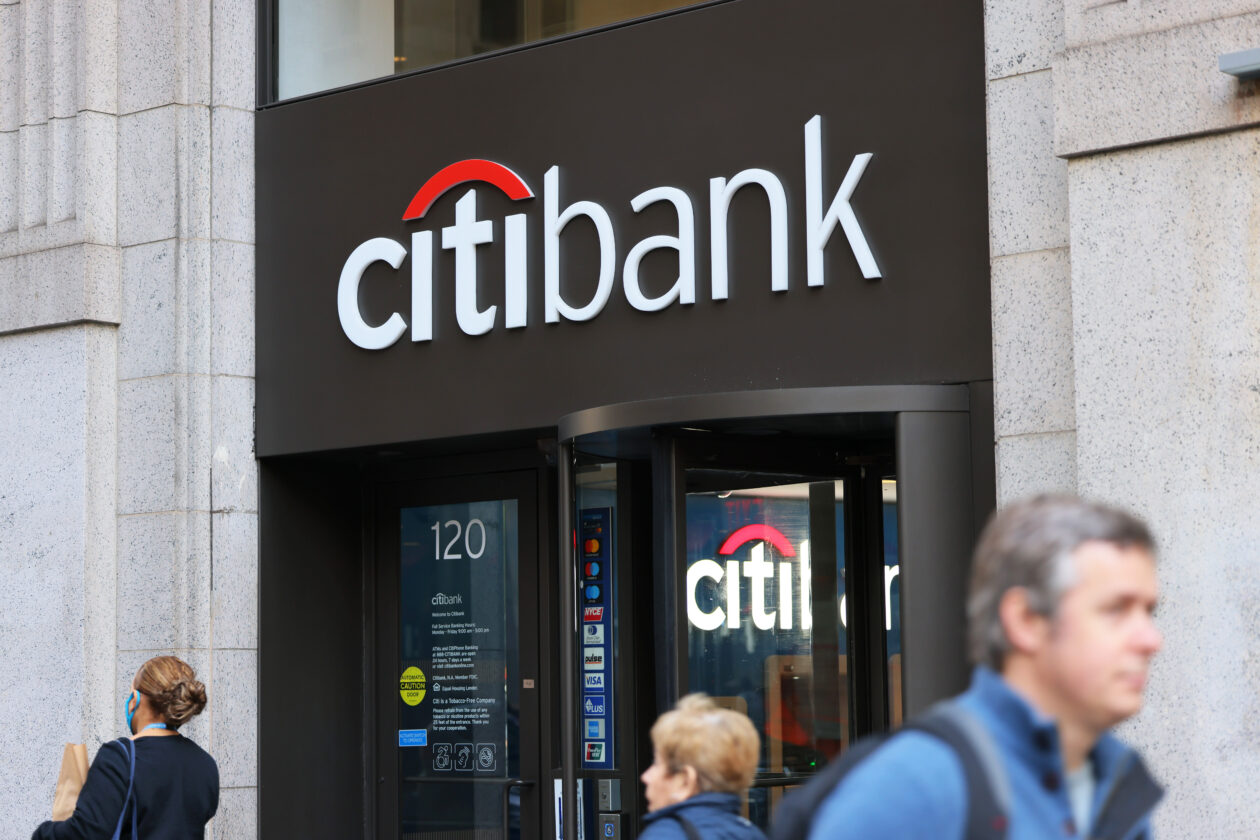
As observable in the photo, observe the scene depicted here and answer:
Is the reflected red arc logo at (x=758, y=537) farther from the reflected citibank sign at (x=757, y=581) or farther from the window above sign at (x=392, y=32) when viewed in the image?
the window above sign at (x=392, y=32)

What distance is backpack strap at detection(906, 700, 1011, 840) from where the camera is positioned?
1726mm

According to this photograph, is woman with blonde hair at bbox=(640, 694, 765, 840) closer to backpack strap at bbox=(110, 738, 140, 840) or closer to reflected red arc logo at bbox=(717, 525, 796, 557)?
backpack strap at bbox=(110, 738, 140, 840)

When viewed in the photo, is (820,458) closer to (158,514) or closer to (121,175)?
(158,514)

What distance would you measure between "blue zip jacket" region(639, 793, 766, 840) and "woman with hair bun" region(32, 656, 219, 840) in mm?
2358

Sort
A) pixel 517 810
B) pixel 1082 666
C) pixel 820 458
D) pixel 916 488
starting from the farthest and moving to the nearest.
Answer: pixel 517 810
pixel 820 458
pixel 916 488
pixel 1082 666

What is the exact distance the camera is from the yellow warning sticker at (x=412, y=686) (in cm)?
869

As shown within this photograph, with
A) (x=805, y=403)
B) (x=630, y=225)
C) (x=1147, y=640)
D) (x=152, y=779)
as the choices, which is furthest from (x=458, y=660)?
(x=1147, y=640)

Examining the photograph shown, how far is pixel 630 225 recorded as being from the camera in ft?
23.7

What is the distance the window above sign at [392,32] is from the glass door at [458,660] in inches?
84.6

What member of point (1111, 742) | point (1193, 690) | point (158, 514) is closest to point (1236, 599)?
point (1193, 690)

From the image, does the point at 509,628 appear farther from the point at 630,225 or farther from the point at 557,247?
the point at 630,225

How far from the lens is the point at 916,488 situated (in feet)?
19.8

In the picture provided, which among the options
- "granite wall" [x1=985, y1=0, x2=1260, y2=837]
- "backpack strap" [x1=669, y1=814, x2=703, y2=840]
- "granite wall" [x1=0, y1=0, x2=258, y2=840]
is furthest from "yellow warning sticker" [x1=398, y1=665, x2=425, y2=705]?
"backpack strap" [x1=669, y1=814, x2=703, y2=840]

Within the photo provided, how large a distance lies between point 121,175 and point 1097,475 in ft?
18.0
